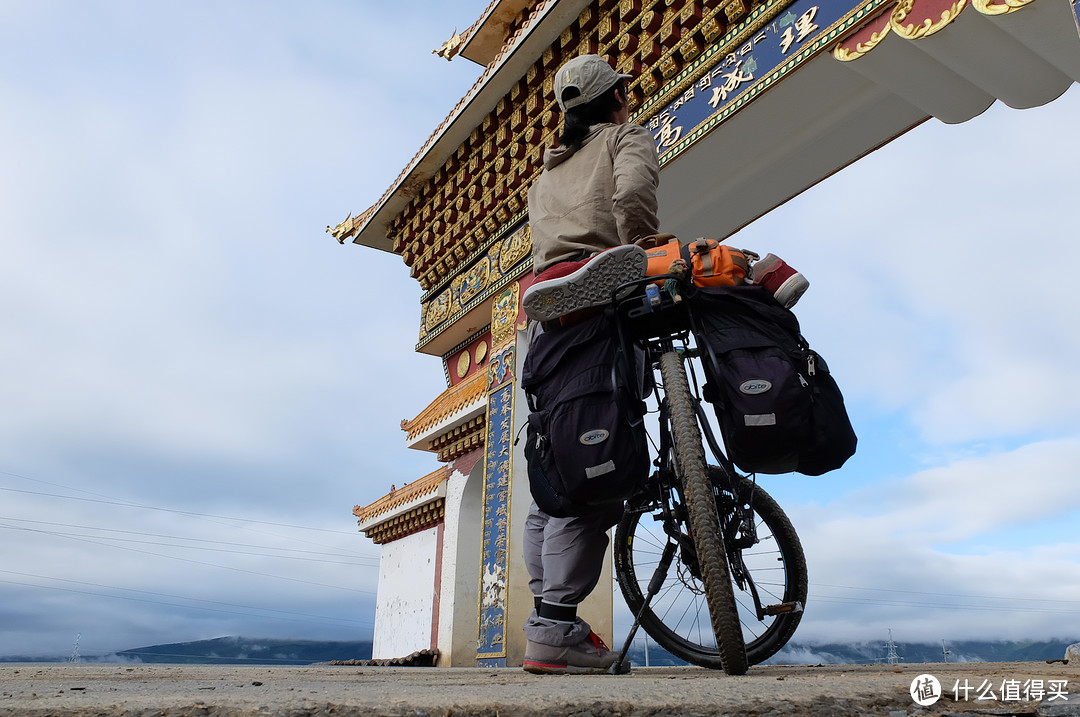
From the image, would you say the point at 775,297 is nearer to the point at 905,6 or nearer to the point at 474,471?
the point at 905,6

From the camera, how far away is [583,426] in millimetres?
1794

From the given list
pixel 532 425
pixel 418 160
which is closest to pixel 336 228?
pixel 418 160

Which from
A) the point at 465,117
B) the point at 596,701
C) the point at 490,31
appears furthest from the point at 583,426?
the point at 490,31

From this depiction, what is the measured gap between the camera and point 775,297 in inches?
73.7

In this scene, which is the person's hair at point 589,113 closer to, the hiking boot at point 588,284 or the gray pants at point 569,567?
the hiking boot at point 588,284

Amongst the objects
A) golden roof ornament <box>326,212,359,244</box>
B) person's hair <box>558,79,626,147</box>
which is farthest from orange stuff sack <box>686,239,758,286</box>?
golden roof ornament <box>326,212,359,244</box>

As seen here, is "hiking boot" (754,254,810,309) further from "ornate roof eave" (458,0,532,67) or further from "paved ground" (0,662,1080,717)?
"ornate roof eave" (458,0,532,67)

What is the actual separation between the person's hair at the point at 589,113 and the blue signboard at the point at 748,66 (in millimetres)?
1737

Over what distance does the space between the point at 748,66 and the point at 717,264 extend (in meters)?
2.69

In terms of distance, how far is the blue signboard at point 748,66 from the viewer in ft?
12.2

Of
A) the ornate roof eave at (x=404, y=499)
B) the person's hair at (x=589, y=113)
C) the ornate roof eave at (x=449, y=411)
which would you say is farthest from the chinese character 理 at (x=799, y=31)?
the ornate roof eave at (x=404, y=499)

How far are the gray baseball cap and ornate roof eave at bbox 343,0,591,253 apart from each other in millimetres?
3155

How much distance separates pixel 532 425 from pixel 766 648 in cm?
80

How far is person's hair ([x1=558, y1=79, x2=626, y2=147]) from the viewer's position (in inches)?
97.6
